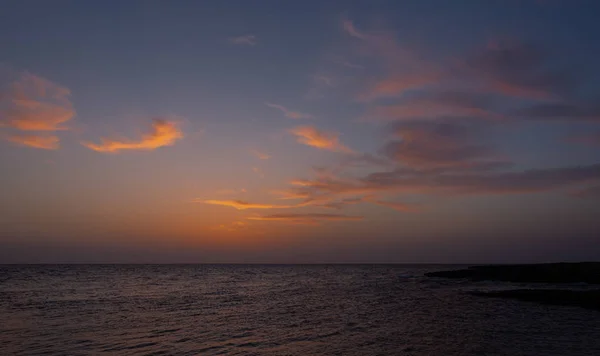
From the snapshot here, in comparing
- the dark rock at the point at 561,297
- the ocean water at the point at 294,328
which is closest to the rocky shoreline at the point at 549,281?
the dark rock at the point at 561,297

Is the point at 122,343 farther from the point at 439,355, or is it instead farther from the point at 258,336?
the point at 439,355

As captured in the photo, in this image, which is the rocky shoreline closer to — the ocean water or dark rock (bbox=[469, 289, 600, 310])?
dark rock (bbox=[469, 289, 600, 310])

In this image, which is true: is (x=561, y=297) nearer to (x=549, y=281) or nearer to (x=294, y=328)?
(x=294, y=328)

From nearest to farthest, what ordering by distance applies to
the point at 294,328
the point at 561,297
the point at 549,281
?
the point at 294,328, the point at 561,297, the point at 549,281

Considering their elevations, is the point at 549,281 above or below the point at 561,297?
below

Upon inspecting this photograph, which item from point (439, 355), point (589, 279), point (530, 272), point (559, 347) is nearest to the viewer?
point (439, 355)

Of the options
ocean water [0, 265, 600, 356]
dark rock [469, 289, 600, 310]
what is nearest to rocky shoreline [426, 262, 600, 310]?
dark rock [469, 289, 600, 310]

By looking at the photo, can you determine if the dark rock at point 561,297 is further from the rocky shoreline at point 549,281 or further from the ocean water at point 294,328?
the ocean water at point 294,328

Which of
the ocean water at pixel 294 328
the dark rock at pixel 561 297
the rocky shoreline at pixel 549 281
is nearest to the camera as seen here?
the ocean water at pixel 294 328

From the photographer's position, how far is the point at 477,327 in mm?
29766

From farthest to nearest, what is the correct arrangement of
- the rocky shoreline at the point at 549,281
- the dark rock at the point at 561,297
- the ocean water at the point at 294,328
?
1. the rocky shoreline at the point at 549,281
2. the dark rock at the point at 561,297
3. the ocean water at the point at 294,328

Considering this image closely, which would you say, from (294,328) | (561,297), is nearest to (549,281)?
(561,297)

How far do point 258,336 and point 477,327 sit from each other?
53.1ft

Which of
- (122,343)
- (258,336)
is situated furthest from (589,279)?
(122,343)
